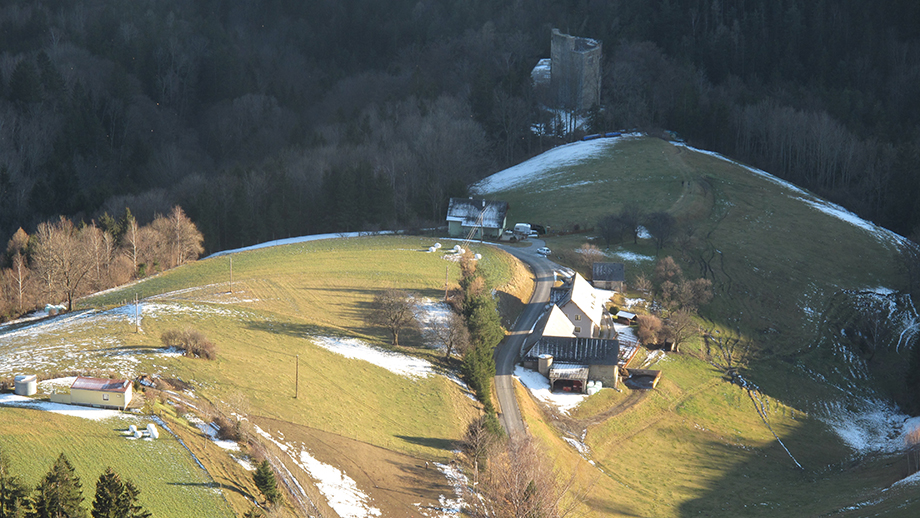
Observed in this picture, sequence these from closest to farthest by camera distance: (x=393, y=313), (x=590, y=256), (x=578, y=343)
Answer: (x=393, y=313)
(x=578, y=343)
(x=590, y=256)

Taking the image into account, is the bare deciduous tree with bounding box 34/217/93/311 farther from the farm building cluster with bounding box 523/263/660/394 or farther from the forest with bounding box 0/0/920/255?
the farm building cluster with bounding box 523/263/660/394

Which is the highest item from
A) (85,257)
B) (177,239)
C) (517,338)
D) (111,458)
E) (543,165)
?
(85,257)

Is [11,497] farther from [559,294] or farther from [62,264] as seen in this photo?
[559,294]

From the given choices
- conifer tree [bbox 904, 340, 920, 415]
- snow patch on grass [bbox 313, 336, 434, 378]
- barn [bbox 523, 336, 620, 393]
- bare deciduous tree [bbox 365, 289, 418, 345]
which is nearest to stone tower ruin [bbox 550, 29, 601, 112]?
conifer tree [bbox 904, 340, 920, 415]

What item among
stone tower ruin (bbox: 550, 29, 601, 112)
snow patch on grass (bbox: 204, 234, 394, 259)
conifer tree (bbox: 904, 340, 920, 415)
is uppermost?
stone tower ruin (bbox: 550, 29, 601, 112)

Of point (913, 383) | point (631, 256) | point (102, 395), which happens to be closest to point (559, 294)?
point (631, 256)

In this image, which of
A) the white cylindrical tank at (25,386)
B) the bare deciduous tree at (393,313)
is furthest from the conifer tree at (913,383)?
the white cylindrical tank at (25,386)
